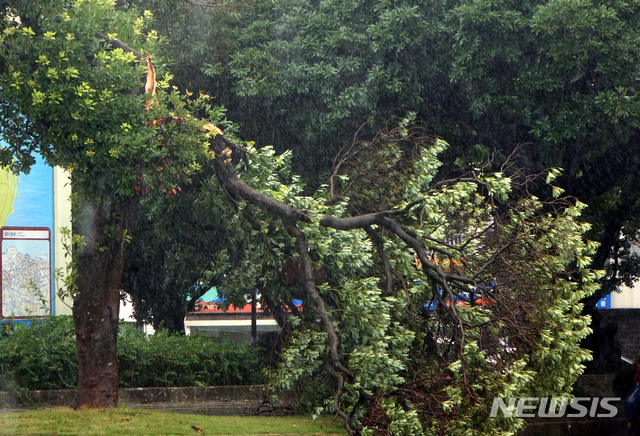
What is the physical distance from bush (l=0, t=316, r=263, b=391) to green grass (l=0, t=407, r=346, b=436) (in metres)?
1.77

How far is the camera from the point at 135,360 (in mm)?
12609

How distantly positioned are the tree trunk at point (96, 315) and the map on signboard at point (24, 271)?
18.6 ft

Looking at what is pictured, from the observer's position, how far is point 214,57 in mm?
11812

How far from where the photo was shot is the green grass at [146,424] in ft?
27.3

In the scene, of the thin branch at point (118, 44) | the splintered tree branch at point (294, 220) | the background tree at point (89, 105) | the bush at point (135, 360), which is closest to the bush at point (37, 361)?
the bush at point (135, 360)

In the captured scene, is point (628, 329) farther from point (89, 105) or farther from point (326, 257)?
point (89, 105)

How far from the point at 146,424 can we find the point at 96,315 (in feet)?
5.97

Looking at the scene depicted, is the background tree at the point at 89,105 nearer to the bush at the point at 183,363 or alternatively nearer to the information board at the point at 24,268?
the bush at the point at 183,363

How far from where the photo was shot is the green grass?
8.33 m

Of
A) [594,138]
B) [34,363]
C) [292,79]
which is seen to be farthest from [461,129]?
[34,363]

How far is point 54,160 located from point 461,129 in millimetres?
7519

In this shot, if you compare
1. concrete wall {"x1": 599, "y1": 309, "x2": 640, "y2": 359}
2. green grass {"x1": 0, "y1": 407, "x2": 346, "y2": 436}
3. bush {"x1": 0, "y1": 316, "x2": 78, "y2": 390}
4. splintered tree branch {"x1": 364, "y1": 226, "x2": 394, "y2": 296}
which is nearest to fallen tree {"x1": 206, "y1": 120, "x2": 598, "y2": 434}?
splintered tree branch {"x1": 364, "y1": 226, "x2": 394, "y2": 296}

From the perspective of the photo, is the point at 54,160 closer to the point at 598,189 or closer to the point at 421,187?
the point at 421,187

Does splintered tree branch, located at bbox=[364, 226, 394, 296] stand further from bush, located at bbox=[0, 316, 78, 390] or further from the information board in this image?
the information board
